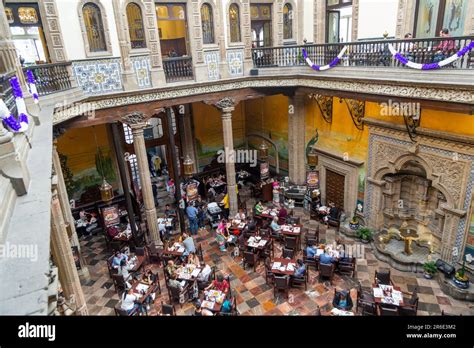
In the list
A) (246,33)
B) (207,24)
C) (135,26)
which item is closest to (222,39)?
(207,24)

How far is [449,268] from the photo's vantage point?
9.24 m

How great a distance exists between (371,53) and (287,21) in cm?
552

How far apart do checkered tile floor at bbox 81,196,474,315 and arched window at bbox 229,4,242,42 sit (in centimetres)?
762

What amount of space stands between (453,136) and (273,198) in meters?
7.50

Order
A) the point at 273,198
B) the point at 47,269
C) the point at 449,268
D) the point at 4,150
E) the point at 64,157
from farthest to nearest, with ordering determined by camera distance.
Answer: the point at 273,198
the point at 64,157
the point at 449,268
the point at 4,150
the point at 47,269

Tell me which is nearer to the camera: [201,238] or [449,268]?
[449,268]

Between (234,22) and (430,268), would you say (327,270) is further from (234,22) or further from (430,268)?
(234,22)

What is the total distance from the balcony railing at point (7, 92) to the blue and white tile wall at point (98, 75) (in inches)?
155

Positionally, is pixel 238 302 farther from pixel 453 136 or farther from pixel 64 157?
pixel 64 157

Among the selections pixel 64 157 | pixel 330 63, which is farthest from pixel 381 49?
pixel 64 157
